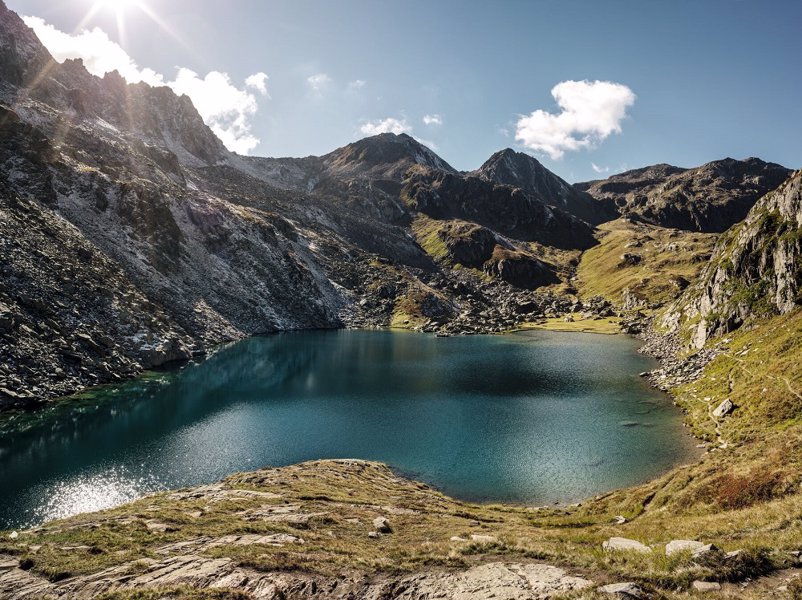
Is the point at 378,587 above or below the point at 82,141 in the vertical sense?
below

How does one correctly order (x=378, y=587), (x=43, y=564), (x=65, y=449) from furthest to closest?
1. (x=65, y=449)
2. (x=43, y=564)
3. (x=378, y=587)

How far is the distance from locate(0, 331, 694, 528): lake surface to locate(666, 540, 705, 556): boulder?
90.1 ft

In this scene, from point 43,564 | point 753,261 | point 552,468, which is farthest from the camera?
point 753,261

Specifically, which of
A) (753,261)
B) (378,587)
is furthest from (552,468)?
(753,261)

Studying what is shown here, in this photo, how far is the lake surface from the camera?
49.2m

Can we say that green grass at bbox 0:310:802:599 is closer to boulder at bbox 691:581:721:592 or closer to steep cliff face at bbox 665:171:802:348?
boulder at bbox 691:581:721:592

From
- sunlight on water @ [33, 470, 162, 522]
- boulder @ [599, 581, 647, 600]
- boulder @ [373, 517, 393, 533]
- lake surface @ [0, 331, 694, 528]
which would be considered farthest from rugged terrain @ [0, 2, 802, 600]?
sunlight on water @ [33, 470, 162, 522]

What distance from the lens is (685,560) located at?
16609 mm

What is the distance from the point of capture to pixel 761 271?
88.3 meters

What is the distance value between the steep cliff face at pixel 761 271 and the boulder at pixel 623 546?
76676 mm

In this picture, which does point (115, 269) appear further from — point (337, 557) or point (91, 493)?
point (337, 557)

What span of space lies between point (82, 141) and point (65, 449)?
156998 mm

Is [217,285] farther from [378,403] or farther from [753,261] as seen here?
[753,261]

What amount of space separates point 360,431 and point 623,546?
4916cm
